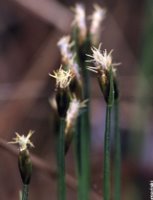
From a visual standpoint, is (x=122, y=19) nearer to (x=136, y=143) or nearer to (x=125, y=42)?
(x=125, y=42)

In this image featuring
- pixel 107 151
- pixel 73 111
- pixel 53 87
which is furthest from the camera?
pixel 53 87

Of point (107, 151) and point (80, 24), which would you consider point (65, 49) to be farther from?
point (107, 151)

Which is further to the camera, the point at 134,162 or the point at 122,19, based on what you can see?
the point at 122,19

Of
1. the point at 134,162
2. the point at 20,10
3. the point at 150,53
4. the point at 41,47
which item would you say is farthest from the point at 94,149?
the point at 20,10

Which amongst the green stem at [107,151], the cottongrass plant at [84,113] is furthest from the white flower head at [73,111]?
the green stem at [107,151]

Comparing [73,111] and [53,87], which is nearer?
[73,111]

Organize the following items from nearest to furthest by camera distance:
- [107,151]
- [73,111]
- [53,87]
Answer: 1. [107,151]
2. [73,111]
3. [53,87]

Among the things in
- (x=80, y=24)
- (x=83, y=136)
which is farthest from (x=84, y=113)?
(x=80, y=24)
